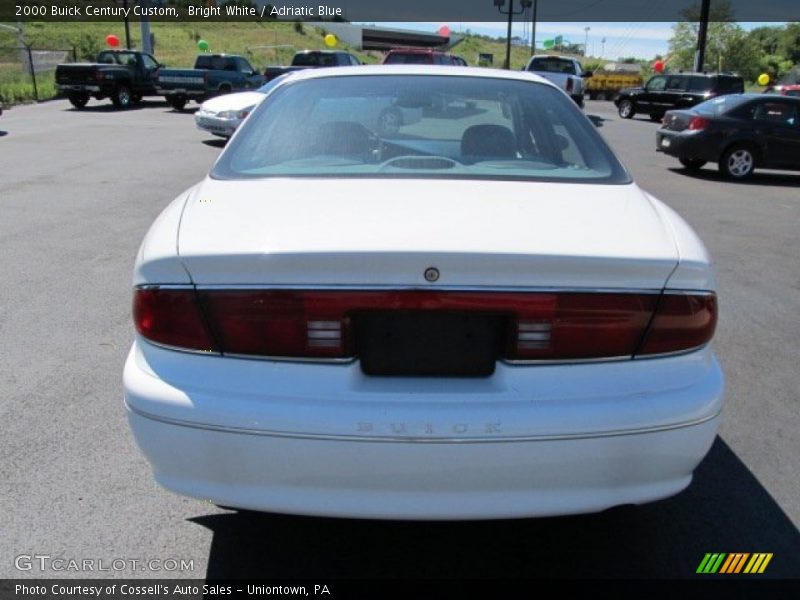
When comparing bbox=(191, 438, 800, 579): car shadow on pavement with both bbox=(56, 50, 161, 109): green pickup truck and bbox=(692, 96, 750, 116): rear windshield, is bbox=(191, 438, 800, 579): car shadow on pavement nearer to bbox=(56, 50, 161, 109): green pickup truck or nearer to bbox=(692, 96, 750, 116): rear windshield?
bbox=(692, 96, 750, 116): rear windshield

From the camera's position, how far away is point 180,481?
237 centimetres

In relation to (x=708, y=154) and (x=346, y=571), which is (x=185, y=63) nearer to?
(x=708, y=154)

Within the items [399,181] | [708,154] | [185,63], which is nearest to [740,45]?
[185,63]

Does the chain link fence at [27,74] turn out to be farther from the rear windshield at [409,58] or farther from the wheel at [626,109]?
the wheel at [626,109]

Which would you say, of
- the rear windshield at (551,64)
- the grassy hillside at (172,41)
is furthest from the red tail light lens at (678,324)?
the grassy hillside at (172,41)

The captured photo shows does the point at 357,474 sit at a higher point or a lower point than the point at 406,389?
lower

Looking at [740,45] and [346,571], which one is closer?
[346,571]

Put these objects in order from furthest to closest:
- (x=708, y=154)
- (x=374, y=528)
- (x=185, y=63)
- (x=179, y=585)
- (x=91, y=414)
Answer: (x=185, y=63) → (x=708, y=154) → (x=91, y=414) → (x=374, y=528) → (x=179, y=585)

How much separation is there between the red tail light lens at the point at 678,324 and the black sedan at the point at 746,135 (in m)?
11.9

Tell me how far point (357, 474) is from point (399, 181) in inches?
43.6

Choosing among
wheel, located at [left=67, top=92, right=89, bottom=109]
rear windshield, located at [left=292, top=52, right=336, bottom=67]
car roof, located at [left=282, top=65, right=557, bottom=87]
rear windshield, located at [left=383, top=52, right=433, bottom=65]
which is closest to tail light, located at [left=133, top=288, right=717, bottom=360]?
car roof, located at [left=282, top=65, right=557, bottom=87]

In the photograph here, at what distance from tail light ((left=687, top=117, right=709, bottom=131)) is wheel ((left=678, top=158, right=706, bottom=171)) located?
583 millimetres

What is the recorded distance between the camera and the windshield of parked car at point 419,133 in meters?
3.09

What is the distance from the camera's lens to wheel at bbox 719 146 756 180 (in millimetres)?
13242
